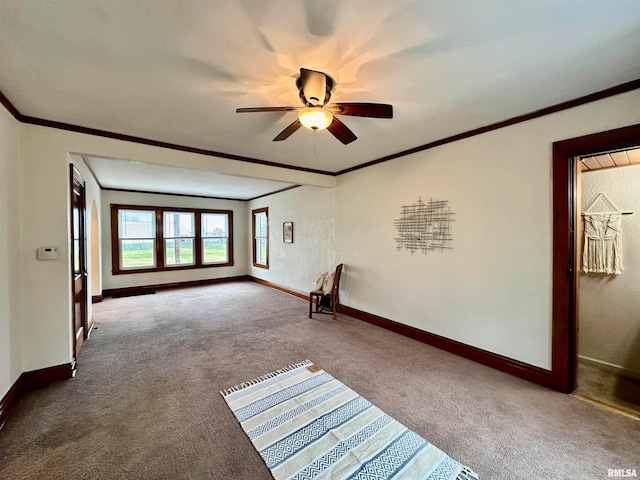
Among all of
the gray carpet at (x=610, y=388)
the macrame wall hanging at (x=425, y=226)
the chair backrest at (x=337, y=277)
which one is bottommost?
the gray carpet at (x=610, y=388)

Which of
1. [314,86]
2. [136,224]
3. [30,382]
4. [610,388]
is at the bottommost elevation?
[610,388]

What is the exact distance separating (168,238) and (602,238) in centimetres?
803

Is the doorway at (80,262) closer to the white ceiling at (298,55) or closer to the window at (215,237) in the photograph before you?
the white ceiling at (298,55)

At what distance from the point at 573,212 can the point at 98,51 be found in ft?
12.2

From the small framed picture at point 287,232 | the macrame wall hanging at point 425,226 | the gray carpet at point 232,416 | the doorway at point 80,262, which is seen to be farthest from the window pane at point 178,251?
the macrame wall hanging at point 425,226

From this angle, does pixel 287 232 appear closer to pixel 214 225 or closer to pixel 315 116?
pixel 214 225

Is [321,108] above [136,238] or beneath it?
above

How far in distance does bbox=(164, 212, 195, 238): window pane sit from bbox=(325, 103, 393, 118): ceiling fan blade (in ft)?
21.0

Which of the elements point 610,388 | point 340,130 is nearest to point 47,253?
point 340,130

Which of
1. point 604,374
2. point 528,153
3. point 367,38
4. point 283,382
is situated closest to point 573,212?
point 528,153

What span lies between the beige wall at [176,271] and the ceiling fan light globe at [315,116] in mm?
6139

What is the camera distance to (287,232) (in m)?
6.25

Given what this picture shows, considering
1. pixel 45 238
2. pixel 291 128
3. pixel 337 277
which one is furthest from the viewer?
pixel 337 277

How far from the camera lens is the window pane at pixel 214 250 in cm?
746
